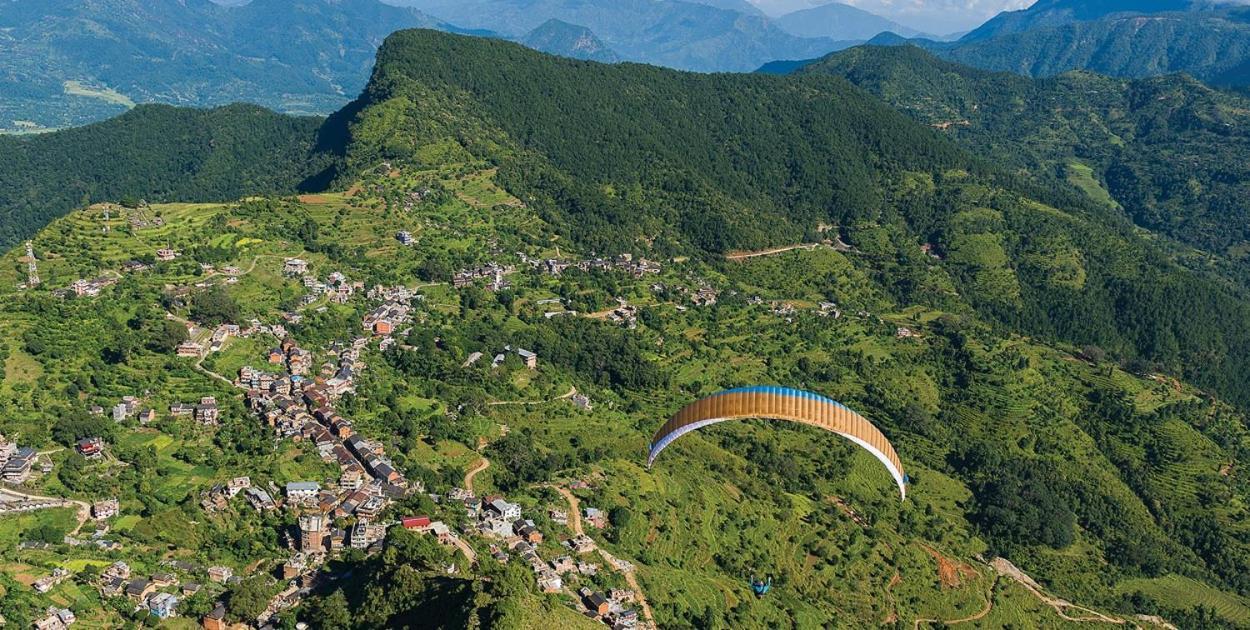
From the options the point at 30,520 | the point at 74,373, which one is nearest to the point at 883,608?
the point at 30,520

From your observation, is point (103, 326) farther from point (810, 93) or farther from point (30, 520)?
point (810, 93)

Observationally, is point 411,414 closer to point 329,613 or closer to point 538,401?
point 538,401

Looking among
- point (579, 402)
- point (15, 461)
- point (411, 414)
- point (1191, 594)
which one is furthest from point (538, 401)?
point (1191, 594)

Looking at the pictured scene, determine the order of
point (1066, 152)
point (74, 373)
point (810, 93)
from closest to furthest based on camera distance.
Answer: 1. point (74, 373)
2. point (810, 93)
3. point (1066, 152)

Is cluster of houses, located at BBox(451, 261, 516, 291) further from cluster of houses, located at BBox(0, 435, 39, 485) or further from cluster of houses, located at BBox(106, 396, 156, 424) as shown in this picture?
cluster of houses, located at BBox(0, 435, 39, 485)

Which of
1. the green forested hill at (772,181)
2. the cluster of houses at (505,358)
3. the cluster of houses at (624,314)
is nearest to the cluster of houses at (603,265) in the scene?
the green forested hill at (772,181)

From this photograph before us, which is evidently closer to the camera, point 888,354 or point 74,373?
point 74,373

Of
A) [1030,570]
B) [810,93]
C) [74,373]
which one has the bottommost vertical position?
[1030,570]
